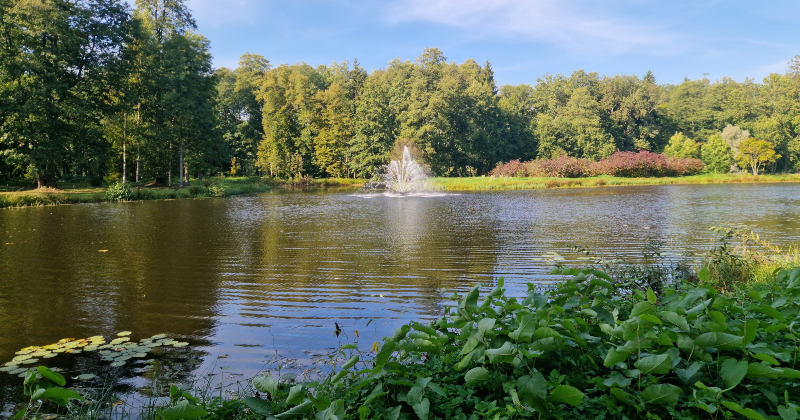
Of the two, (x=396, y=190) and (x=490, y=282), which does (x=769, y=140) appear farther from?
(x=490, y=282)

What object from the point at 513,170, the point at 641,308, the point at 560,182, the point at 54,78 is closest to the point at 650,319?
the point at 641,308

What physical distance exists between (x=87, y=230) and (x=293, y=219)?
597 cm

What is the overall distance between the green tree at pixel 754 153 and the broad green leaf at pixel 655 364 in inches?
2211

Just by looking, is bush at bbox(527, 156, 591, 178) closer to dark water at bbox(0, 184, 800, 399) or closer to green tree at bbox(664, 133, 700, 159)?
green tree at bbox(664, 133, 700, 159)

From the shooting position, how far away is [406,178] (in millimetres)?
34656

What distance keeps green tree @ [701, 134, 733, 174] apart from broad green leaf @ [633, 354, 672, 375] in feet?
183

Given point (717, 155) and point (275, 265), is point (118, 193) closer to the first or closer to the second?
point (275, 265)

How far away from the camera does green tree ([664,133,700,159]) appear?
49.7m

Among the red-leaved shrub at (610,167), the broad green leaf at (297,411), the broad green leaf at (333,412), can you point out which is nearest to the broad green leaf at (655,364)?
the broad green leaf at (333,412)

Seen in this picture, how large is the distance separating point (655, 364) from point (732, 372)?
292 millimetres

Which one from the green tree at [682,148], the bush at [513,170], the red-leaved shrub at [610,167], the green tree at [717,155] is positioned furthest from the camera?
the green tree at [682,148]

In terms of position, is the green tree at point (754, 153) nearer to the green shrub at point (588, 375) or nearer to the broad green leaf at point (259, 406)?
the green shrub at point (588, 375)

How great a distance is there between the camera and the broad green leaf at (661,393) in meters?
1.68

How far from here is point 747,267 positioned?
566 centimetres
